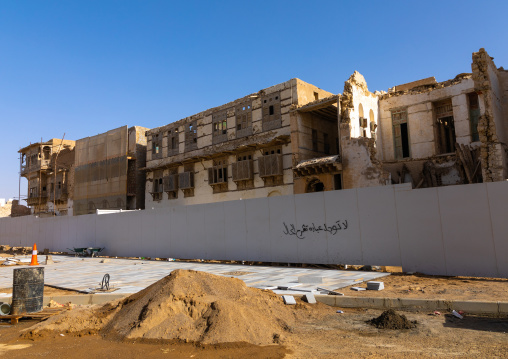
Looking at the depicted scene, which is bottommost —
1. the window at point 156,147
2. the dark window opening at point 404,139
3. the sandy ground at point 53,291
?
the sandy ground at point 53,291

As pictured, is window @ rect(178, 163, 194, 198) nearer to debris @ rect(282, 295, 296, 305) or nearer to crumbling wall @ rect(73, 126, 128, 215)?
crumbling wall @ rect(73, 126, 128, 215)

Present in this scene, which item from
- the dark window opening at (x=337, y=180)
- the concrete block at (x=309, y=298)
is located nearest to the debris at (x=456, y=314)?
the concrete block at (x=309, y=298)

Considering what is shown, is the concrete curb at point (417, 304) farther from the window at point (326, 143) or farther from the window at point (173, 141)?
the window at point (173, 141)

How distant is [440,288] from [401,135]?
1691 cm

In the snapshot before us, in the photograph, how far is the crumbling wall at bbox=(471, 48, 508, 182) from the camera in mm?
18812

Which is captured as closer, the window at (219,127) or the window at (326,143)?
the window at (326,143)

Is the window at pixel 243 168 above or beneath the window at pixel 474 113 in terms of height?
beneath

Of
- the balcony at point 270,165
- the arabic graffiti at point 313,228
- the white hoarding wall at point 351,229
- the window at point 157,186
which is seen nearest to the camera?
the white hoarding wall at point 351,229

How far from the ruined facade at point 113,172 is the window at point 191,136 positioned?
5552 mm

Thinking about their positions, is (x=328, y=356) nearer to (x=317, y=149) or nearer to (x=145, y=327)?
(x=145, y=327)

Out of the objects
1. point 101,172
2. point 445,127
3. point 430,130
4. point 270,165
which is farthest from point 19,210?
point 445,127

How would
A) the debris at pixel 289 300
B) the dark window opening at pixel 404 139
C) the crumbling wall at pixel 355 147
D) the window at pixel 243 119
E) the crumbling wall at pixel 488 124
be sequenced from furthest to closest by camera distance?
the window at pixel 243 119, the dark window opening at pixel 404 139, the crumbling wall at pixel 355 147, the crumbling wall at pixel 488 124, the debris at pixel 289 300

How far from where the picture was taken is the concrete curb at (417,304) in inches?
262

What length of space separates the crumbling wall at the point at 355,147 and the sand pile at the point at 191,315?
48.2 ft
